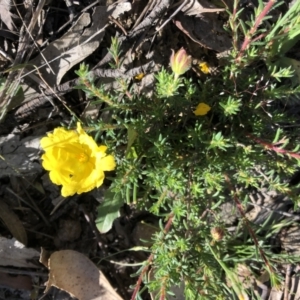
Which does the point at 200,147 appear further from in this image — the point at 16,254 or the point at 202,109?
the point at 16,254

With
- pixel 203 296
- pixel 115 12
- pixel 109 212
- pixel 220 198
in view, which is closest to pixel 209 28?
pixel 115 12

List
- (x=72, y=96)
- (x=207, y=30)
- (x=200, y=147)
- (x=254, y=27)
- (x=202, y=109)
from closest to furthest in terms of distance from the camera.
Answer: (x=254, y=27) < (x=202, y=109) < (x=200, y=147) < (x=207, y=30) < (x=72, y=96)

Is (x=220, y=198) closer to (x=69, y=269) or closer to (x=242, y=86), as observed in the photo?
(x=242, y=86)

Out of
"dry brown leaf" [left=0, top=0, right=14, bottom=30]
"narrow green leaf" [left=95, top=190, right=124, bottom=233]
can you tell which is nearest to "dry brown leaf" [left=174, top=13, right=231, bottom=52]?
"dry brown leaf" [left=0, top=0, right=14, bottom=30]

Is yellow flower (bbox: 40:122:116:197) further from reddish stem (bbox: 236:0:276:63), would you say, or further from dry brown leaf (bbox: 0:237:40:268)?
dry brown leaf (bbox: 0:237:40:268)

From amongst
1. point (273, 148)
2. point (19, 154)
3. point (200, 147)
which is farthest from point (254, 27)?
point (19, 154)
